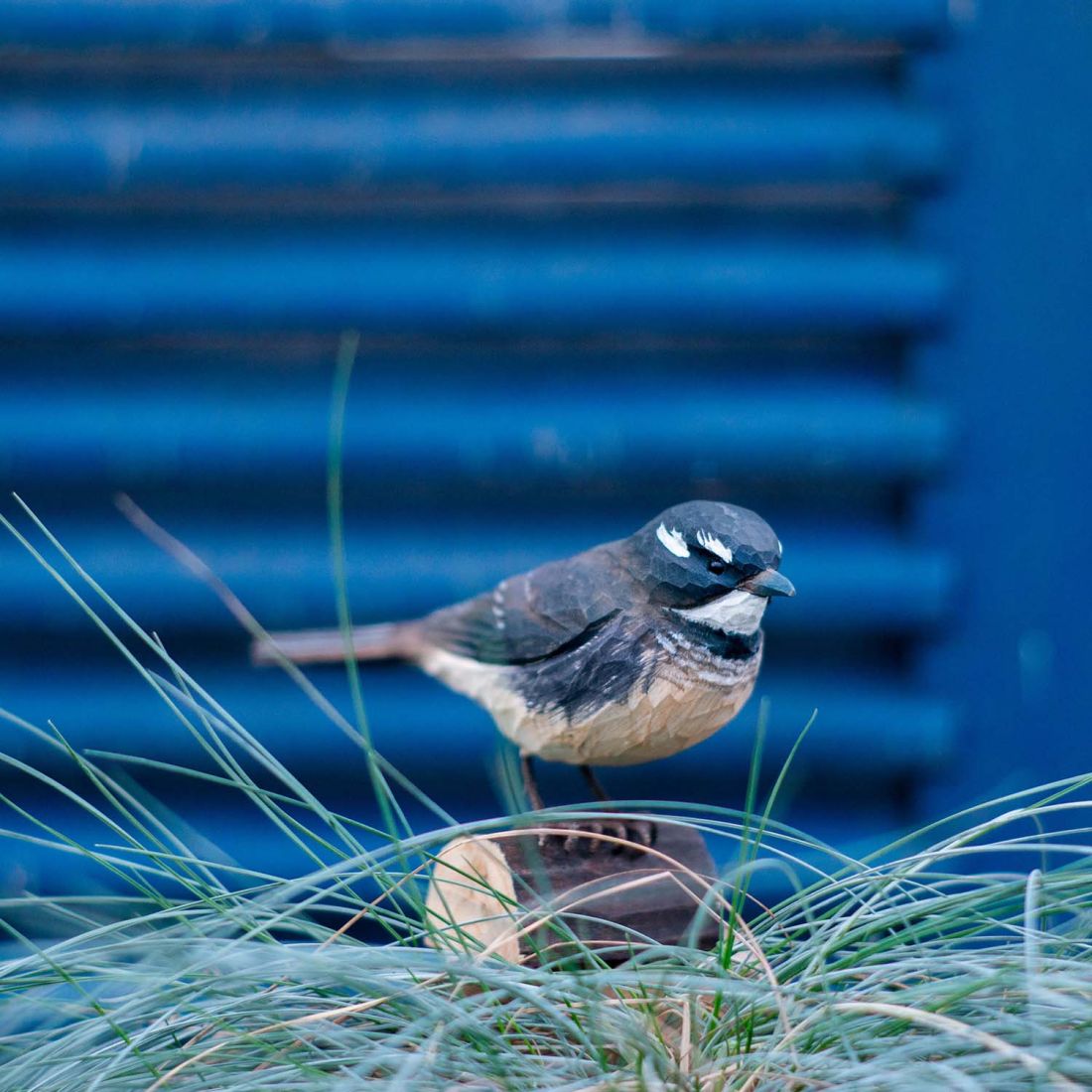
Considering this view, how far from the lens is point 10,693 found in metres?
2.57

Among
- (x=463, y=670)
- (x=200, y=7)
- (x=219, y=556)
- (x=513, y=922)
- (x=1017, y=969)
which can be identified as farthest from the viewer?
(x=219, y=556)

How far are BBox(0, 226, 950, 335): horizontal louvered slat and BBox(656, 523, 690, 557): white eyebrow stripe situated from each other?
123 centimetres

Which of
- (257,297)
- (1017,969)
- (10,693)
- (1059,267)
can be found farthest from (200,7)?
(1017,969)

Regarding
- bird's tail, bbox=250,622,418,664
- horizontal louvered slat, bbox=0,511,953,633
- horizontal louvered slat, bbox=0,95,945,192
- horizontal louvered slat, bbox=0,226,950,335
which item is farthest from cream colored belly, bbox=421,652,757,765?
horizontal louvered slat, bbox=0,95,945,192

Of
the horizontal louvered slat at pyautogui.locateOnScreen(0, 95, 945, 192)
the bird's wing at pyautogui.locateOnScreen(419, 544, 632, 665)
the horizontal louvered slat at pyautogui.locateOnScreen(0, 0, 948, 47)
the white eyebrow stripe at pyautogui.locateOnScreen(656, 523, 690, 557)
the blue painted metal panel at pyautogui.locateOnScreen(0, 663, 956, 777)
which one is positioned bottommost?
the blue painted metal panel at pyautogui.locateOnScreen(0, 663, 956, 777)

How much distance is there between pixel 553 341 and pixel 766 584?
1.39 meters

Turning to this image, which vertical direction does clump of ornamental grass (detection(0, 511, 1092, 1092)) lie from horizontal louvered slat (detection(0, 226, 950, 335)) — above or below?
below

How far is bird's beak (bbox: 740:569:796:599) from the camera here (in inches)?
50.3

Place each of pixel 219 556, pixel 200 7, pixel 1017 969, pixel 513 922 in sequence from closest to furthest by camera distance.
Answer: pixel 1017 969 → pixel 513 922 → pixel 200 7 → pixel 219 556

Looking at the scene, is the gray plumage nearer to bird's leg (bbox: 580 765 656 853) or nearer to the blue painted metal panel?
bird's leg (bbox: 580 765 656 853)

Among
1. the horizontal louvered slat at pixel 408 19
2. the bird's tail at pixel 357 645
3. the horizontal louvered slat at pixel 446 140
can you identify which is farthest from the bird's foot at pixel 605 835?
the horizontal louvered slat at pixel 408 19

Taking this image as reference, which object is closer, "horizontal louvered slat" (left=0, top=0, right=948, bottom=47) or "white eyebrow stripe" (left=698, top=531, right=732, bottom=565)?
"white eyebrow stripe" (left=698, top=531, right=732, bottom=565)

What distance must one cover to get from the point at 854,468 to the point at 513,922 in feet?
5.20

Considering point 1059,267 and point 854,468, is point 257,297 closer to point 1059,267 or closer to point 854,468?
point 854,468
